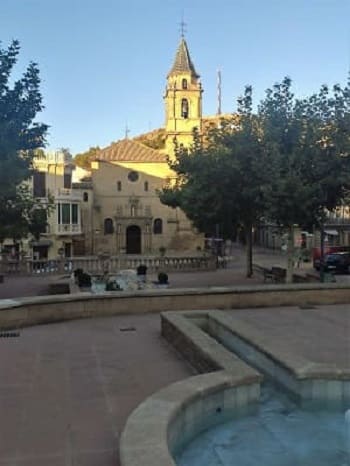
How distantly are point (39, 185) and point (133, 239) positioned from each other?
1334 centimetres

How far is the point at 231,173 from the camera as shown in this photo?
21.5m

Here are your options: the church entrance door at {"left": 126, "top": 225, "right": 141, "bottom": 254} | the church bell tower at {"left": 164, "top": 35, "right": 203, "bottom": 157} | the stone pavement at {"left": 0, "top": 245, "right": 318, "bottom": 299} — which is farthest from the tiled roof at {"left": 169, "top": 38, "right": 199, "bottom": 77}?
the stone pavement at {"left": 0, "top": 245, "right": 318, "bottom": 299}

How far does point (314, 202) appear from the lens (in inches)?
735

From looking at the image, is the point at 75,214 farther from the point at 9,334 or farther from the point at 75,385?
the point at 75,385

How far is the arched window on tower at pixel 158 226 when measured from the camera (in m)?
60.3

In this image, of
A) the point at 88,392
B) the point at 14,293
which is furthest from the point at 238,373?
the point at 14,293

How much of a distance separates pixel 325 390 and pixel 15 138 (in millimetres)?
10512

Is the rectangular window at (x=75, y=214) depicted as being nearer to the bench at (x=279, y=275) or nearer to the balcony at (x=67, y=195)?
the balcony at (x=67, y=195)

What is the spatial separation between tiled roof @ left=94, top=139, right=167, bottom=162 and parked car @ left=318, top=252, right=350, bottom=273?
30.9 metres

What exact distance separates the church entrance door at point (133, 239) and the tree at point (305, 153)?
39482 mm

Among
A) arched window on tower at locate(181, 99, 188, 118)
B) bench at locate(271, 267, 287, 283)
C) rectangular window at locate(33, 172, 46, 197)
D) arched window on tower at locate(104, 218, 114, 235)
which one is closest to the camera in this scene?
bench at locate(271, 267, 287, 283)

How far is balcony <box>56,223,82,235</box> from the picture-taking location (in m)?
51.0

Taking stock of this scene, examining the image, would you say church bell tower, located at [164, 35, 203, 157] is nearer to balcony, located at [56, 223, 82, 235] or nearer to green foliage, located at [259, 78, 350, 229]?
balcony, located at [56, 223, 82, 235]

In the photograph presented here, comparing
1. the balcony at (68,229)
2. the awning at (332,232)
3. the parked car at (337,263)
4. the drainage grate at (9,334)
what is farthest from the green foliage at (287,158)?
the awning at (332,232)
